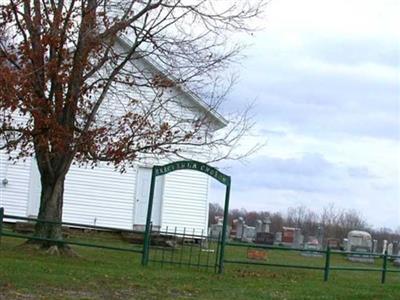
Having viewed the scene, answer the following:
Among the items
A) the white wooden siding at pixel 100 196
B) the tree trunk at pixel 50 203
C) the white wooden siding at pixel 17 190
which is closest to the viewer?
the tree trunk at pixel 50 203

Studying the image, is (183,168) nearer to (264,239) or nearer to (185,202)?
(185,202)

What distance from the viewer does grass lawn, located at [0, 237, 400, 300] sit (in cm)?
1321

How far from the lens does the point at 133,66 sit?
67.2 feet

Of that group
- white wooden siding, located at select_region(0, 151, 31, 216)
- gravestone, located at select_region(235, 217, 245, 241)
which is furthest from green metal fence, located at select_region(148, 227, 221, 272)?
gravestone, located at select_region(235, 217, 245, 241)

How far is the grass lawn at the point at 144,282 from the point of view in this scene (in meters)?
13.2

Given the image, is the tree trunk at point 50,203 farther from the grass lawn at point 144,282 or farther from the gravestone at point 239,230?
the gravestone at point 239,230

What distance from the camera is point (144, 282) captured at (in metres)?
14.9

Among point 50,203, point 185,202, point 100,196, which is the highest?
point 185,202

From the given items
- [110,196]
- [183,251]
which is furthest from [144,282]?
[110,196]

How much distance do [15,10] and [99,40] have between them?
6.39 feet

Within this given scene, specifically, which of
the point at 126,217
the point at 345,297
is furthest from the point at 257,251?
the point at 345,297

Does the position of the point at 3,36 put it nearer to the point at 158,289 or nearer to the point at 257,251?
the point at 158,289

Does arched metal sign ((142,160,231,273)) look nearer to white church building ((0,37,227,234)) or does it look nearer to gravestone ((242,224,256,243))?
white church building ((0,37,227,234))

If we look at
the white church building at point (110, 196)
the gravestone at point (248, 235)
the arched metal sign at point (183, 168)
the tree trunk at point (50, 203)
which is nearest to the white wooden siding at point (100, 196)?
the white church building at point (110, 196)
